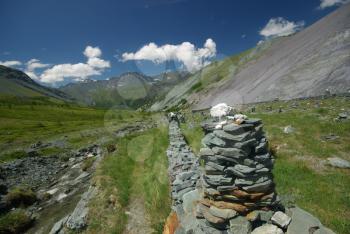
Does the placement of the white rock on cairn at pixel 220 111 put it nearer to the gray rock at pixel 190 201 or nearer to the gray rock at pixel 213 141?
the gray rock at pixel 213 141

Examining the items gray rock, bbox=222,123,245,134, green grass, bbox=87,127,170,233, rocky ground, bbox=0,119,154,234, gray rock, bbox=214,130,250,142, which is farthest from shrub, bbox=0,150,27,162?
gray rock, bbox=222,123,245,134

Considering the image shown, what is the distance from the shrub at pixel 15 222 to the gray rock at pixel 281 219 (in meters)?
17.9

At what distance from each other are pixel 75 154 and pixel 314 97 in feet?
122

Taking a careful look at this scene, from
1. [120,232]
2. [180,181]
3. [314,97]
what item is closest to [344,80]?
[314,97]

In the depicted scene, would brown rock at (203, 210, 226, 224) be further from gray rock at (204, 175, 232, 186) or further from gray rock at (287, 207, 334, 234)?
gray rock at (287, 207, 334, 234)

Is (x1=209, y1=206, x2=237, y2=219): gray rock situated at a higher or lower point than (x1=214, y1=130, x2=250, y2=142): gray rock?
lower

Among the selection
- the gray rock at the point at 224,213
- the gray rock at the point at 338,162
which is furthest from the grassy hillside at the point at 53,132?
the gray rock at the point at 338,162

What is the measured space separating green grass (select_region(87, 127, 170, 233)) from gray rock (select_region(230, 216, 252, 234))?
542 centimetres

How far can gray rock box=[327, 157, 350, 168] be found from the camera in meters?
13.8

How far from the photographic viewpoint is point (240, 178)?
334 inches

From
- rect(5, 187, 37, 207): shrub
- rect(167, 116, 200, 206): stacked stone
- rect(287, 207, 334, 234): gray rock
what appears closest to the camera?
rect(287, 207, 334, 234): gray rock

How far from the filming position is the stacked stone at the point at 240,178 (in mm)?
8273

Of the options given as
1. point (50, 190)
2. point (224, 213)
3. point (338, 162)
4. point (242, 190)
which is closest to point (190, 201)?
point (224, 213)

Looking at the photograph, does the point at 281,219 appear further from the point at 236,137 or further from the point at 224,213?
the point at 236,137
